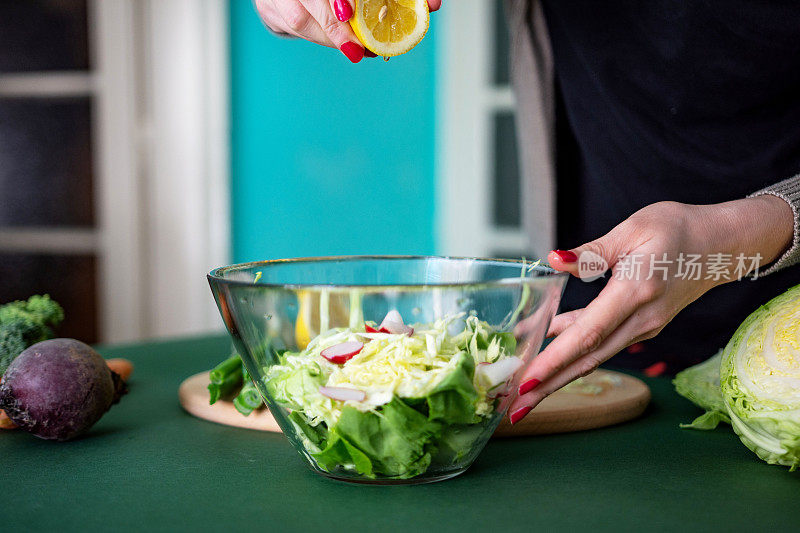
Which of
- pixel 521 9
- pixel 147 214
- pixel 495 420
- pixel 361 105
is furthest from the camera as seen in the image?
pixel 147 214

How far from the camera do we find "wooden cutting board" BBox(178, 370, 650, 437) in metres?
1.10

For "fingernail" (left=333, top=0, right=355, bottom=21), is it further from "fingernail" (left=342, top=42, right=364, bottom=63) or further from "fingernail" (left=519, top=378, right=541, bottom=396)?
"fingernail" (left=519, top=378, right=541, bottom=396)

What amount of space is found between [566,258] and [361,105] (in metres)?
2.72

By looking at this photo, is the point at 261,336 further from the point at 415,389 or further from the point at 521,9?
the point at 521,9

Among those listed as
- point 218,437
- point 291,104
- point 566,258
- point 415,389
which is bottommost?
point 218,437

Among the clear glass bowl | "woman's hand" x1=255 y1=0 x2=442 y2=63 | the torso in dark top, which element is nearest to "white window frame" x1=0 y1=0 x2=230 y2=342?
the torso in dark top

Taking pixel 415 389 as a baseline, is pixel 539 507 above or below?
below

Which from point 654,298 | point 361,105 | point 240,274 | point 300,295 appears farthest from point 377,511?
point 361,105

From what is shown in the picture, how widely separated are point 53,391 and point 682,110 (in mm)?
1270

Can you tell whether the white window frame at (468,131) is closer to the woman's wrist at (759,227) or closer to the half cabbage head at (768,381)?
the woman's wrist at (759,227)

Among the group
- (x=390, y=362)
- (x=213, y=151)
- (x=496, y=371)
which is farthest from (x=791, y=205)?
(x=213, y=151)

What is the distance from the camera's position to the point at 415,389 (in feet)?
2.64

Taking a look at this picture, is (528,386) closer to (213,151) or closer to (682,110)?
(682,110)

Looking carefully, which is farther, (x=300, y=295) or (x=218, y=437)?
(x=218, y=437)
